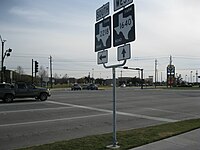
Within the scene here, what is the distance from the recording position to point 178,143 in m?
7.75

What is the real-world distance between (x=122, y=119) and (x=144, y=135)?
16.6 ft

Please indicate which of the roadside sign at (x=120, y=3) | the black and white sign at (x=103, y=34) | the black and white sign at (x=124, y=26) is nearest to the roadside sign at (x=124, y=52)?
the black and white sign at (x=124, y=26)

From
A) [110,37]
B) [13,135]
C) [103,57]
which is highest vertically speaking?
[110,37]

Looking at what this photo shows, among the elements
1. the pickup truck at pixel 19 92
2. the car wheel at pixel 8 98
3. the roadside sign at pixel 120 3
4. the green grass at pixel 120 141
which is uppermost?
the roadside sign at pixel 120 3

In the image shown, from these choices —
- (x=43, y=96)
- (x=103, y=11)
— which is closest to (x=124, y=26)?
(x=103, y=11)

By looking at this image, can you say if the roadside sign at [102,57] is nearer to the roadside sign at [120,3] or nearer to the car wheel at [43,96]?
the roadside sign at [120,3]

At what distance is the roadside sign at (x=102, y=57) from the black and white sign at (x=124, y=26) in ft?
1.79

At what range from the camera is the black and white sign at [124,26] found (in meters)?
6.37

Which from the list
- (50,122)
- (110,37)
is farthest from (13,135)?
(110,37)

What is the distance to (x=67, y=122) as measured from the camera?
41.5 ft

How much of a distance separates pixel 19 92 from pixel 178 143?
2016cm

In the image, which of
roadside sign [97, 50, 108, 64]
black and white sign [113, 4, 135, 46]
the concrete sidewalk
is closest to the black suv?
roadside sign [97, 50, 108, 64]

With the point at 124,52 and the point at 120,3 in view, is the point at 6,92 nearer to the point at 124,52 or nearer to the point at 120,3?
the point at 120,3

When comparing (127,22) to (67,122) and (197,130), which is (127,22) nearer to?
(197,130)
